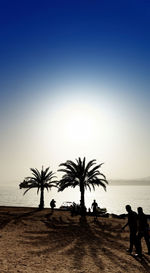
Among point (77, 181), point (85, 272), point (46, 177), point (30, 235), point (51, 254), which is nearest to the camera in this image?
point (85, 272)

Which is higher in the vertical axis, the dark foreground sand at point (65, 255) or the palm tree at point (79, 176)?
the palm tree at point (79, 176)

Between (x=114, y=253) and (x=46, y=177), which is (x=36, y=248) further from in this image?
(x=46, y=177)

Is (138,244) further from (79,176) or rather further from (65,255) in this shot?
(79,176)

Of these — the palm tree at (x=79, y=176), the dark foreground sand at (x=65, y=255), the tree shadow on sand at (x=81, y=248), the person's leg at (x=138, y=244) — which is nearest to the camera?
the dark foreground sand at (x=65, y=255)

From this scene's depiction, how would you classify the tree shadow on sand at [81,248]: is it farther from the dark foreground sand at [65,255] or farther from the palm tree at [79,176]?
the palm tree at [79,176]

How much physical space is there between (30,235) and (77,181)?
15601 millimetres

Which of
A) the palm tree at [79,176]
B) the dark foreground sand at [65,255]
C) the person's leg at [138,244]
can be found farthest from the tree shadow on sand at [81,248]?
the palm tree at [79,176]

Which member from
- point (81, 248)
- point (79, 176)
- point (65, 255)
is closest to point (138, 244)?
point (81, 248)

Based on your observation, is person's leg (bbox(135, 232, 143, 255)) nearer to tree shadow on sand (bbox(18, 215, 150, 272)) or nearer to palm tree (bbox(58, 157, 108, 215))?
tree shadow on sand (bbox(18, 215, 150, 272))

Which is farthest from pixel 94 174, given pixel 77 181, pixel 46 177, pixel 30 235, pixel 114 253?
pixel 114 253

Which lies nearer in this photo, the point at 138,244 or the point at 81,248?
the point at 138,244

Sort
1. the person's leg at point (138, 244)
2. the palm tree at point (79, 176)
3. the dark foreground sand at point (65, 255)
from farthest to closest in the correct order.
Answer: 1. the palm tree at point (79, 176)
2. the person's leg at point (138, 244)
3. the dark foreground sand at point (65, 255)

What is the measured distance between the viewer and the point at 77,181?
27.6 meters

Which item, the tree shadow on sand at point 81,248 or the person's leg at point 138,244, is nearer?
the tree shadow on sand at point 81,248
